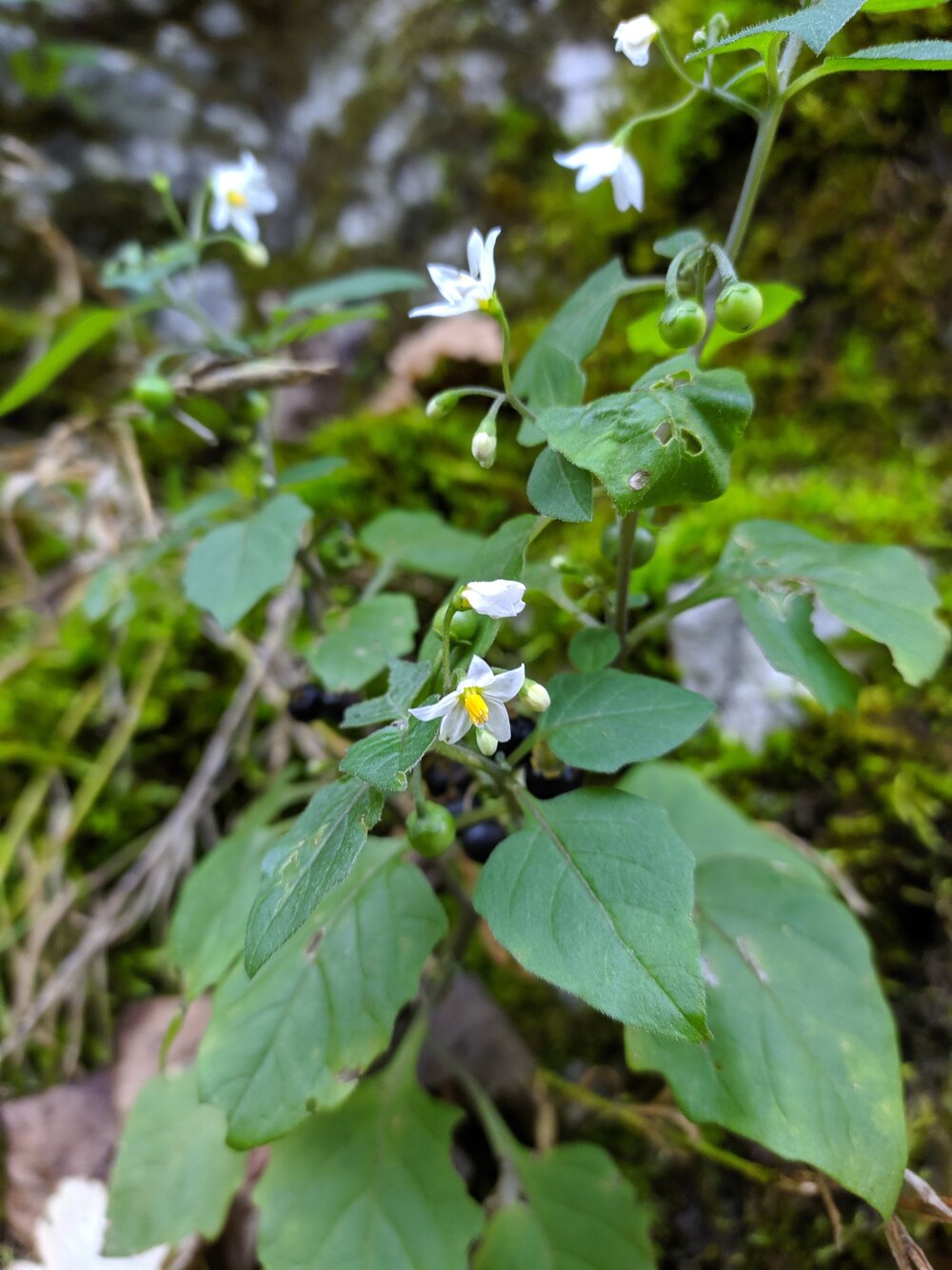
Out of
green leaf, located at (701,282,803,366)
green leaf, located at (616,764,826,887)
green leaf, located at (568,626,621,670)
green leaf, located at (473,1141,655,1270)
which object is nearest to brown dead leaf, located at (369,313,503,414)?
green leaf, located at (701,282,803,366)

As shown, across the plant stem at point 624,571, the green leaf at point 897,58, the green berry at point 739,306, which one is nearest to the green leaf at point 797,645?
the plant stem at point 624,571

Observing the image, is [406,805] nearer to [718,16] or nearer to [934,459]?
[718,16]

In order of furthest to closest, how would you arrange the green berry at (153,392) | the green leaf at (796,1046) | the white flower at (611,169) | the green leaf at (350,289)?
1. the green leaf at (350,289)
2. the green berry at (153,392)
3. the white flower at (611,169)
4. the green leaf at (796,1046)

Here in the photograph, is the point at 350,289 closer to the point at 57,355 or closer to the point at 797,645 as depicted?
the point at 57,355

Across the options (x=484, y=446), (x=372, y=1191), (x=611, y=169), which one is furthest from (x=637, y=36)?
(x=372, y=1191)

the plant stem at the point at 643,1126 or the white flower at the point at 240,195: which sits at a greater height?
the white flower at the point at 240,195

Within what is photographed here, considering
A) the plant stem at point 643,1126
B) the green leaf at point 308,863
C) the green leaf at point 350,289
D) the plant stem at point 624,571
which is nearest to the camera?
the green leaf at point 308,863

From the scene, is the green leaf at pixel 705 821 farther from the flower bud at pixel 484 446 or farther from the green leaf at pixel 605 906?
the flower bud at pixel 484 446

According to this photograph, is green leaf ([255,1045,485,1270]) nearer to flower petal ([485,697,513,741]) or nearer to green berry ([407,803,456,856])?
green berry ([407,803,456,856])
